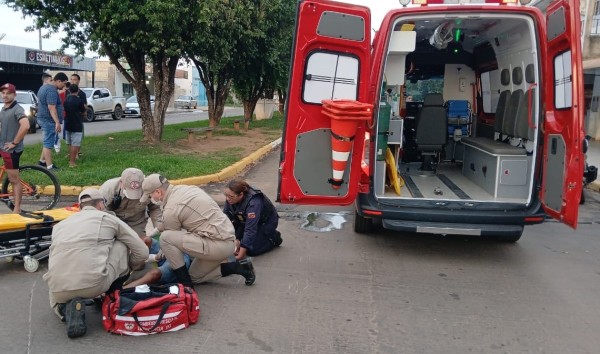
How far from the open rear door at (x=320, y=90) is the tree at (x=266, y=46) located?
410 inches

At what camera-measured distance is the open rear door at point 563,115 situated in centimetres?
455

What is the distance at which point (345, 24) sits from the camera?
4781mm

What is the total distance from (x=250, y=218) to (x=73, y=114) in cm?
602

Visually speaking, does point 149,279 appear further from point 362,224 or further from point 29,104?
point 29,104

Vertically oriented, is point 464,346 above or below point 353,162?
below

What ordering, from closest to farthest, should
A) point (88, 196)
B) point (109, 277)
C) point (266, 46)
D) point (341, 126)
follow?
point (109, 277) < point (88, 196) < point (341, 126) < point (266, 46)

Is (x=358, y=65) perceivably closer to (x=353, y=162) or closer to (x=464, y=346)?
(x=353, y=162)

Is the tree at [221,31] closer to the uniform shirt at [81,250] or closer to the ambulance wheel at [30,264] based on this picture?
the ambulance wheel at [30,264]

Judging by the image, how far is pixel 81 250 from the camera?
11.8 feet

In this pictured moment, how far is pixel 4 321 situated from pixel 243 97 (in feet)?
66.3

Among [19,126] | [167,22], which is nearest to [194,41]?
[167,22]

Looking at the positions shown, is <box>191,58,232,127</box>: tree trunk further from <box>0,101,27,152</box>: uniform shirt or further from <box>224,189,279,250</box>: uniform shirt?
<box>224,189,279,250</box>: uniform shirt

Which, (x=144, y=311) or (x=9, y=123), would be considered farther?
(x=9, y=123)

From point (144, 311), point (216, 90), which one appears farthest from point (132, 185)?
point (216, 90)
